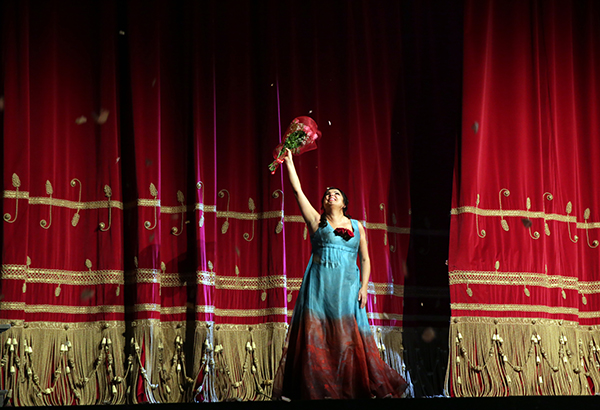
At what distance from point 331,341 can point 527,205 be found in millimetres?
1656

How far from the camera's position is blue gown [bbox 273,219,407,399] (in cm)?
324

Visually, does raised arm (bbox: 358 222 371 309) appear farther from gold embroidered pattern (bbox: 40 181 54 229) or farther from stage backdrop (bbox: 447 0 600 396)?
gold embroidered pattern (bbox: 40 181 54 229)

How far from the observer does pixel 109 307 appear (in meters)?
3.83

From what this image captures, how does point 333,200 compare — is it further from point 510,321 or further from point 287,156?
point 510,321

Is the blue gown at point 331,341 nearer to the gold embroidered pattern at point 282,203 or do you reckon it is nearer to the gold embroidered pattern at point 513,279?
the gold embroidered pattern at point 282,203

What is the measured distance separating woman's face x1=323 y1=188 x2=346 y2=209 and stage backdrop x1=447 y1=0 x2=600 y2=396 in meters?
0.95

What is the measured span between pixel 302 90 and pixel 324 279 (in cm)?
145

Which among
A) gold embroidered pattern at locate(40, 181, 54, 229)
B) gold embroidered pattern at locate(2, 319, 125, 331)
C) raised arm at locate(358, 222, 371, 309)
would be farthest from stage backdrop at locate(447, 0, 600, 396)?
gold embroidered pattern at locate(40, 181, 54, 229)

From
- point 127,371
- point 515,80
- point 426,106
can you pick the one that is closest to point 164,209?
point 127,371

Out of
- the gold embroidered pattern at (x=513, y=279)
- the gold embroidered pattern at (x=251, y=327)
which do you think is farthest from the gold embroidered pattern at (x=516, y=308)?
the gold embroidered pattern at (x=251, y=327)

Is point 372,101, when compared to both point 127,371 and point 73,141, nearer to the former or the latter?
point 73,141

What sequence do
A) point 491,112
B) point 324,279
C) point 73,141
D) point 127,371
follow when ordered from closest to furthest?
point 324,279 → point 127,371 → point 73,141 → point 491,112

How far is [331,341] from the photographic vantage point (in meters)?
3.32

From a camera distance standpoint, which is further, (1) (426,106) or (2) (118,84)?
(1) (426,106)
